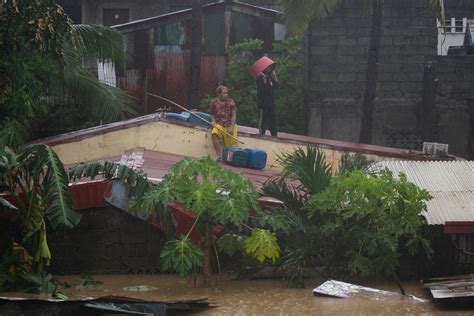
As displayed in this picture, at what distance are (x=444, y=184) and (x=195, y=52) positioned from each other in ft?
33.3

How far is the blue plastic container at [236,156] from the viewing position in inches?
736

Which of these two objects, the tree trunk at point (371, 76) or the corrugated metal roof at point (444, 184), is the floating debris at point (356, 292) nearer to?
the corrugated metal roof at point (444, 184)

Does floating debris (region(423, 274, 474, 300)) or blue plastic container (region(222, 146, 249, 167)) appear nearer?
floating debris (region(423, 274, 474, 300))

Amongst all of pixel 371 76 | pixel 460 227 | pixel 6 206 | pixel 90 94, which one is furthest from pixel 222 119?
pixel 371 76

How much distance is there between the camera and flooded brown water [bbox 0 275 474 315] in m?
13.4

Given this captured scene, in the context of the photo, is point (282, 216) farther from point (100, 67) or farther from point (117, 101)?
point (100, 67)

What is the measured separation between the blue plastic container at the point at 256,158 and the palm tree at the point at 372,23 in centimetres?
467

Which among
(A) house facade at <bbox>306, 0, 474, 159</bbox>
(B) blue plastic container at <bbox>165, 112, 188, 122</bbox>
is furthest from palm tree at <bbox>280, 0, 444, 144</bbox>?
(B) blue plastic container at <bbox>165, 112, 188, 122</bbox>

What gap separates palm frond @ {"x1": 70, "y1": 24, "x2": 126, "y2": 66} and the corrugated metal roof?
5.98 metres

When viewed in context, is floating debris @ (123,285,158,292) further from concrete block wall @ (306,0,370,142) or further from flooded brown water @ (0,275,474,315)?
concrete block wall @ (306,0,370,142)

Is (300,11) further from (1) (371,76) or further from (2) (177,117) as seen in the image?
(2) (177,117)

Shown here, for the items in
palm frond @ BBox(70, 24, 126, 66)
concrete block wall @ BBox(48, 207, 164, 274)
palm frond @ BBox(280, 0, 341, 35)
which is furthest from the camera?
palm frond @ BBox(280, 0, 341, 35)

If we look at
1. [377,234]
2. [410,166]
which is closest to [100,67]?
[410,166]

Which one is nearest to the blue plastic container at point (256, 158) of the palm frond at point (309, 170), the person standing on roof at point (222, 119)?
the person standing on roof at point (222, 119)
